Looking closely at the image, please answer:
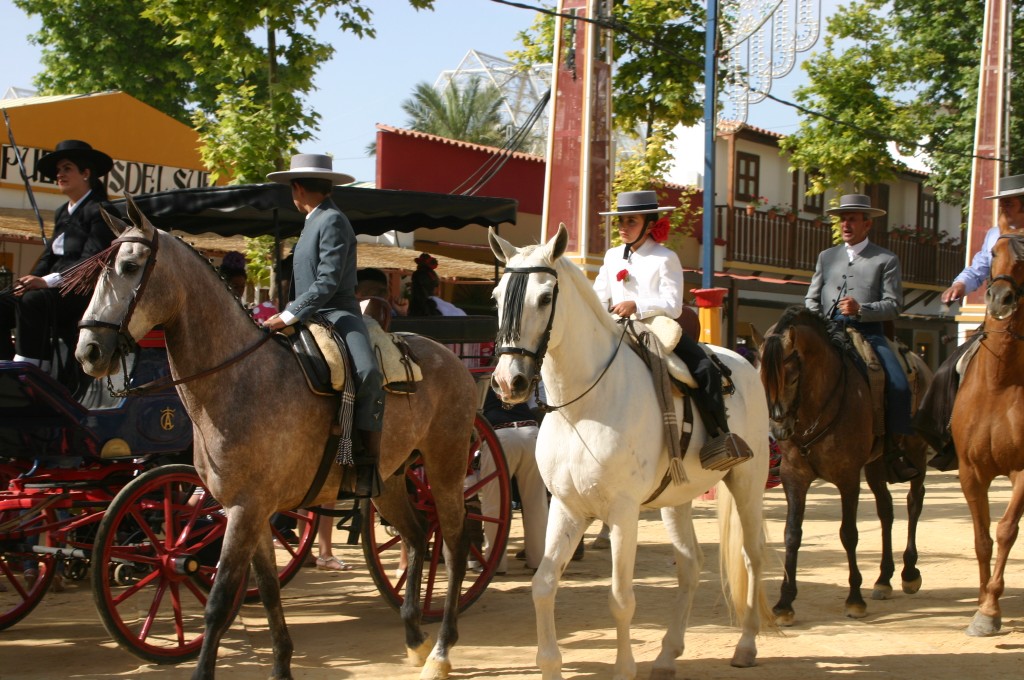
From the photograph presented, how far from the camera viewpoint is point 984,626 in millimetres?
6668

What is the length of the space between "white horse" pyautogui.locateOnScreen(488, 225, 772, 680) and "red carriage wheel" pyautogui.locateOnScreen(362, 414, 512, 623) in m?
1.43

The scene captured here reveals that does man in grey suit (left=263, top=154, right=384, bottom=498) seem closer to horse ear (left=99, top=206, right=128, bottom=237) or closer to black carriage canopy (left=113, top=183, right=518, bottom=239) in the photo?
horse ear (left=99, top=206, right=128, bottom=237)

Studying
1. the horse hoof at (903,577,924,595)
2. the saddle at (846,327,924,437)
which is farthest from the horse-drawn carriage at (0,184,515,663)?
the horse hoof at (903,577,924,595)

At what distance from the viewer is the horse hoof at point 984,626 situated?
21.9ft

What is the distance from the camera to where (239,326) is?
17.9 ft

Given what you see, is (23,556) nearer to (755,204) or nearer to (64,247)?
(64,247)

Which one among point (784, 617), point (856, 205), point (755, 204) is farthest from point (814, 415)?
point (755, 204)

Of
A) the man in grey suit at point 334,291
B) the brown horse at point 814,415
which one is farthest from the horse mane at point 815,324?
the man in grey suit at point 334,291

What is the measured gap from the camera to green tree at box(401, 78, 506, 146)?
3888 centimetres

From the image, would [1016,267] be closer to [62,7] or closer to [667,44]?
[667,44]

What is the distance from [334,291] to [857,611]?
161 inches

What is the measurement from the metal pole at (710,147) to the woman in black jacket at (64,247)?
8.54m

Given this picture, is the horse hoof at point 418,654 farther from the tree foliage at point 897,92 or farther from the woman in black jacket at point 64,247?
the tree foliage at point 897,92

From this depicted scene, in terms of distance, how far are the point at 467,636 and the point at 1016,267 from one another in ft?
13.0
